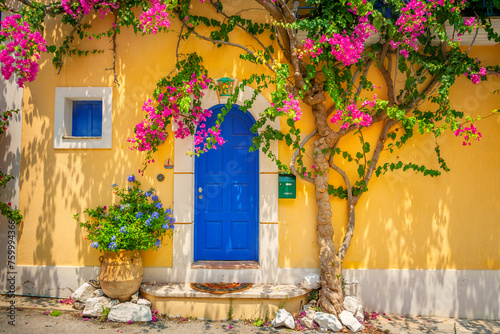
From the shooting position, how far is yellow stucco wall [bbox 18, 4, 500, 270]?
4.77m

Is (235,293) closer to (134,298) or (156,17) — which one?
(134,298)

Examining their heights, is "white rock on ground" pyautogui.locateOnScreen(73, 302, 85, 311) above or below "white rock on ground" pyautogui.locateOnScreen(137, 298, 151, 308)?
below

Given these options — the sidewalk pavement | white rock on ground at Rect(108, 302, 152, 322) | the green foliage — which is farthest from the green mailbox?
white rock on ground at Rect(108, 302, 152, 322)

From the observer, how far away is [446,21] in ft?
15.2

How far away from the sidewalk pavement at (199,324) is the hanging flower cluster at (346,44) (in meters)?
3.18

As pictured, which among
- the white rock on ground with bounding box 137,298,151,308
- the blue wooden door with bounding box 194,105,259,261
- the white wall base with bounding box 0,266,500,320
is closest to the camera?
the white rock on ground with bounding box 137,298,151,308

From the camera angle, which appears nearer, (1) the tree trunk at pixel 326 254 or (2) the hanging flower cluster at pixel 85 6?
(1) the tree trunk at pixel 326 254

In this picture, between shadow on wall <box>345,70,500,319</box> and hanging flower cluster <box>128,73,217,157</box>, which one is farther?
shadow on wall <box>345,70,500,319</box>

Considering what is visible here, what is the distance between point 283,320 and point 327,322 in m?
0.50

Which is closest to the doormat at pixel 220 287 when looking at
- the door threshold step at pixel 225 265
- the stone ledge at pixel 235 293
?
the stone ledge at pixel 235 293

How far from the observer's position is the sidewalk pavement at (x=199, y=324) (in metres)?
4.13

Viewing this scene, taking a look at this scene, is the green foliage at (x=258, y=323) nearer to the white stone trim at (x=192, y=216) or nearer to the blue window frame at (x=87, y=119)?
the white stone trim at (x=192, y=216)

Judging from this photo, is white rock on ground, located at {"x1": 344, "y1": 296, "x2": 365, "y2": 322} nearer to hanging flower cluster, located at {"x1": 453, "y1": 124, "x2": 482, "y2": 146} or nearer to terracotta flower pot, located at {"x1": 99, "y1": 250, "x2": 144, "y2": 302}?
hanging flower cluster, located at {"x1": 453, "y1": 124, "x2": 482, "y2": 146}

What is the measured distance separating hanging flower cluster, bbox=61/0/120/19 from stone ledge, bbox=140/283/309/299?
3.50 m
